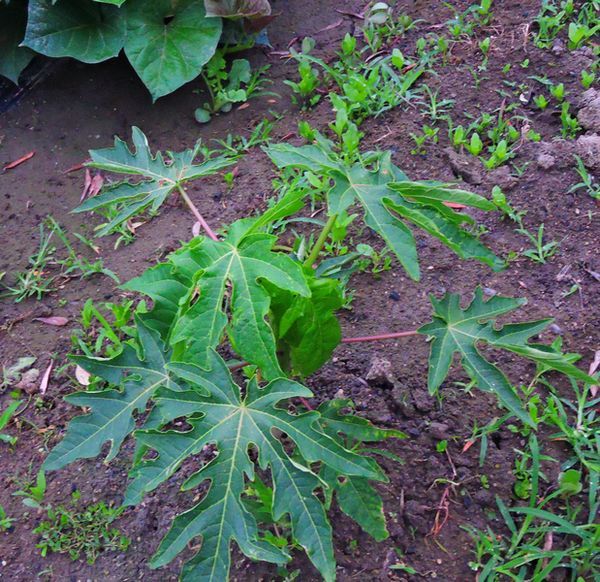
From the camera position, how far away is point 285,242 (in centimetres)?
278

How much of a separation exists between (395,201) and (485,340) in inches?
16.5

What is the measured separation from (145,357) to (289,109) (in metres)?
1.96

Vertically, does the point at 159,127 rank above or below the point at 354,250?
above

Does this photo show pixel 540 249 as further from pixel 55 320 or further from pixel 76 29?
pixel 76 29

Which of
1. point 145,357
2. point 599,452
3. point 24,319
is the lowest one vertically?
point 599,452

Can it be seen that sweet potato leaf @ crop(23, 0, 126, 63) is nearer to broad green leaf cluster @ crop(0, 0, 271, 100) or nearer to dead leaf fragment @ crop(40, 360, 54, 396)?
broad green leaf cluster @ crop(0, 0, 271, 100)

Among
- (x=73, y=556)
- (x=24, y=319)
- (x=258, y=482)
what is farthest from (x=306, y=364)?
(x=24, y=319)

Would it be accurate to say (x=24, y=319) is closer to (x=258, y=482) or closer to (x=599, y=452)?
(x=258, y=482)

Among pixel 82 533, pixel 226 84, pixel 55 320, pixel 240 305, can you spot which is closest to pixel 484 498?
pixel 240 305

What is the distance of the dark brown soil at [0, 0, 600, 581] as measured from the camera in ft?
6.56

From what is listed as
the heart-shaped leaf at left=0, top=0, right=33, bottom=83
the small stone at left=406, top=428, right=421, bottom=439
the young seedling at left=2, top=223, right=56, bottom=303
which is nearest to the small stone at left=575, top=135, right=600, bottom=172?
the small stone at left=406, top=428, right=421, bottom=439

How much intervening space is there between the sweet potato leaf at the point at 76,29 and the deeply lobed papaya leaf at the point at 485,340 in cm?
230

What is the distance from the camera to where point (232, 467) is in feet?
4.84

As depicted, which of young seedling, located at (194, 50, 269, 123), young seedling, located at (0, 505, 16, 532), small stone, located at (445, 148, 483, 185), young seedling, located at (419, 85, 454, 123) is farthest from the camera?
young seedling, located at (194, 50, 269, 123)
